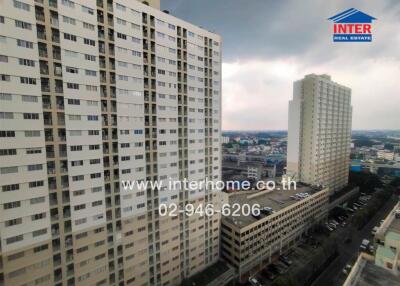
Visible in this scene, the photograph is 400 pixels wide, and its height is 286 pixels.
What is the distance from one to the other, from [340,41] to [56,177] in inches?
2011

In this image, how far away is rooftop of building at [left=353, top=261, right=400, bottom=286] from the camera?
2962 centimetres

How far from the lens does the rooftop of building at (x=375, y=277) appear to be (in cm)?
2962

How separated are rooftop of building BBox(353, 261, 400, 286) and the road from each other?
18.9m

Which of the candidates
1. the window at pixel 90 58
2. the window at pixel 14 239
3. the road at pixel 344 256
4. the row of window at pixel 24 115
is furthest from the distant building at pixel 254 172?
the row of window at pixel 24 115

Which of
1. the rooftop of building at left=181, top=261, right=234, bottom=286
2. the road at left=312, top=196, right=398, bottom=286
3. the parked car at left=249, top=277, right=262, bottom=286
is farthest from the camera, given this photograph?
the road at left=312, top=196, right=398, bottom=286

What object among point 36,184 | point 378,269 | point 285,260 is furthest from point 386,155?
point 36,184

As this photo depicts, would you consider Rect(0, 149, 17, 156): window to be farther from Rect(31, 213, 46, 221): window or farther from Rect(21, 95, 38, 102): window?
Rect(31, 213, 46, 221): window

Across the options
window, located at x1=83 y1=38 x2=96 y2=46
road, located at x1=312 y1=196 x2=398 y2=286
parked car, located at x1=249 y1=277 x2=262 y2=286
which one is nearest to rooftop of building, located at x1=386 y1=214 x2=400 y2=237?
road, located at x1=312 y1=196 x2=398 y2=286

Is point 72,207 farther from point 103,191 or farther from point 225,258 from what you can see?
point 225,258

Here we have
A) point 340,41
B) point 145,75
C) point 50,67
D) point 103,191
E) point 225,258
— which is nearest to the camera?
point 50,67

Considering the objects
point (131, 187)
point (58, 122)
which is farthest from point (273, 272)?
point (58, 122)

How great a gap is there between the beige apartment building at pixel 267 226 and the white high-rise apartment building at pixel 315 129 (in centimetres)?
1362

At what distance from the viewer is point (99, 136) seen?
3105 centimetres

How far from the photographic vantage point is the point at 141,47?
111 ft
